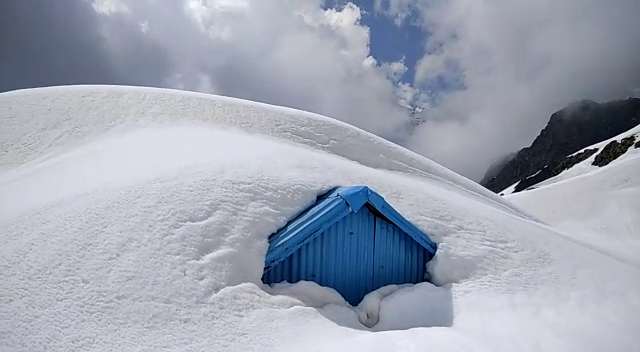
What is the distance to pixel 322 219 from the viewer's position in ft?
21.9

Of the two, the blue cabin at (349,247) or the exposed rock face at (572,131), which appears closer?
the blue cabin at (349,247)

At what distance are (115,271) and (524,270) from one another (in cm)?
773

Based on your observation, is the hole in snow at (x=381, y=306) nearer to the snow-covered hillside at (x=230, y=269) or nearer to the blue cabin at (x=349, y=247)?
the snow-covered hillside at (x=230, y=269)

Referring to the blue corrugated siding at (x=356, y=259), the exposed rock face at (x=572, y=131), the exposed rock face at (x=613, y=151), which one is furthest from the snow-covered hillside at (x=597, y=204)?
the exposed rock face at (x=572, y=131)

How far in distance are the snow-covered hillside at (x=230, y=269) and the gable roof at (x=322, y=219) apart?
236 mm

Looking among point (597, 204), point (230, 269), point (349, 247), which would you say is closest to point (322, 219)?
point (349, 247)

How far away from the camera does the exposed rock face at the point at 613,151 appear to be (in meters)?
67.2

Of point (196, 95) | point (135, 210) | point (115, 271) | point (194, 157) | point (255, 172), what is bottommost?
point (115, 271)

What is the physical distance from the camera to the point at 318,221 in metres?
6.64

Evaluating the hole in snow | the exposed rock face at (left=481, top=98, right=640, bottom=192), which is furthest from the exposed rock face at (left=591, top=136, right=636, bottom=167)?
the exposed rock face at (left=481, top=98, right=640, bottom=192)

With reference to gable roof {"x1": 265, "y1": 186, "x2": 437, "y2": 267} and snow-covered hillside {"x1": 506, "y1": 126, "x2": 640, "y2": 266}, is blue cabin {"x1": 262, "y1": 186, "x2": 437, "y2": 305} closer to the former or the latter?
gable roof {"x1": 265, "y1": 186, "x2": 437, "y2": 267}

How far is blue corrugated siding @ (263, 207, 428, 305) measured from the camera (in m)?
6.64

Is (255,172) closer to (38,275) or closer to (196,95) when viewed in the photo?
(38,275)

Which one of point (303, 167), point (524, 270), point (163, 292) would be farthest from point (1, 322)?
point (524, 270)
